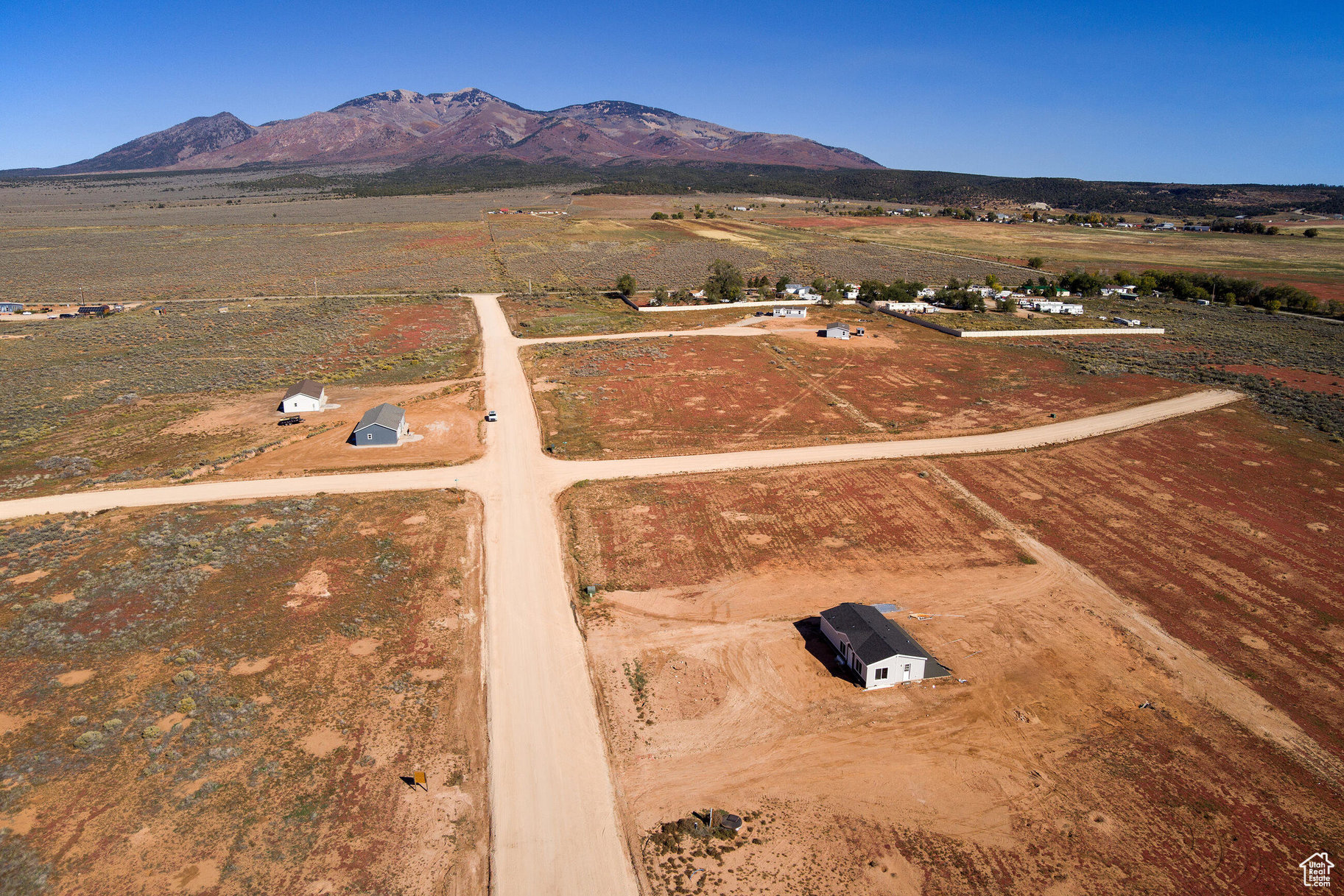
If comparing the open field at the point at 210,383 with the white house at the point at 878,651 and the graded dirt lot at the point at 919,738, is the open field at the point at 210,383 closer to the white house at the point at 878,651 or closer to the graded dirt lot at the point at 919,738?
the graded dirt lot at the point at 919,738

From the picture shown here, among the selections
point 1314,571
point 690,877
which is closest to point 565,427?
point 690,877

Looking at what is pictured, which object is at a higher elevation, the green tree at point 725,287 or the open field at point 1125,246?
the open field at point 1125,246

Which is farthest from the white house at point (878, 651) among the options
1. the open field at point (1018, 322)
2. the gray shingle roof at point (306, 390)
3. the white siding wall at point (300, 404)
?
the open field at point (1018, 322)

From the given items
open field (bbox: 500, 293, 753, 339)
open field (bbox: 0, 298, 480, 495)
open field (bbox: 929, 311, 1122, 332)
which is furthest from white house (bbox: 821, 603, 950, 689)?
open field (bbox: 929, 311, 1122, 332)

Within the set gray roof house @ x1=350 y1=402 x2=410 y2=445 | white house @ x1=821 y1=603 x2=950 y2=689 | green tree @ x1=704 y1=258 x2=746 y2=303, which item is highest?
green tree @ x1=704 y1=258 x2=746 y2=303

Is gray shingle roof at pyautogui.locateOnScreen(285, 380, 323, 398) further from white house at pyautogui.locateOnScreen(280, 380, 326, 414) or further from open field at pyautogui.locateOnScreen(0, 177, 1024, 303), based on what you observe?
open field at pyautogui.locateOnScreen(0, 177, 1024, 303)

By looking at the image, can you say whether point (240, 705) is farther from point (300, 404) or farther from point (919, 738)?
point (300, 404)

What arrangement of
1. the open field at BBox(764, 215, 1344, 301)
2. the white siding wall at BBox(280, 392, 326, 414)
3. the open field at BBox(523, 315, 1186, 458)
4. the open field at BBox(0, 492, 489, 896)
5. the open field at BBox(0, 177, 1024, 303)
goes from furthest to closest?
the open field at BBox(764, 215, 1344, 301), the open field at BBox(0, 177, 1024, 303), the white siding wall at BBox(280, 392, 326, 414), the open field at BBox(523, 315, 1186, 458), the open field at BBox(0, 492, 489, 896)
